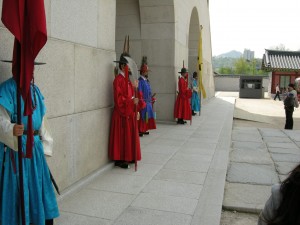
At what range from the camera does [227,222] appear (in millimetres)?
3779

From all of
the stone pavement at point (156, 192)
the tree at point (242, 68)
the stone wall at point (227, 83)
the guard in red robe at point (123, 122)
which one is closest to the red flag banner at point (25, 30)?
the stone pavement at point (156, 192)

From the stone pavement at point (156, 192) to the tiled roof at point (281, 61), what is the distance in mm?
23745

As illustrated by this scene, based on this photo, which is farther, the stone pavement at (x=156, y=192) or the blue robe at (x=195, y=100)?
the blue robe at (x=195, y=100)

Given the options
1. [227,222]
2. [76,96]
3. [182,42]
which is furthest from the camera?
[182,42]

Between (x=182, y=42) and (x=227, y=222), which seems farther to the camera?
(x=182, y=42)

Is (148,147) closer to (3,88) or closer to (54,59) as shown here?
(54,59)

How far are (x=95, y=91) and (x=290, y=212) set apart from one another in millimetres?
3927

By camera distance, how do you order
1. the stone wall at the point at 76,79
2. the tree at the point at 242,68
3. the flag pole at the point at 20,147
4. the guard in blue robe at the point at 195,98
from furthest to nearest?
the tree at the point at 242,68, the guard in blue robe at the point at 195,98, the stone wall at the point at 76,79, the flag pole at the point at 20,147

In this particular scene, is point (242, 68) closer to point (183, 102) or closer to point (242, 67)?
point (242, 67)

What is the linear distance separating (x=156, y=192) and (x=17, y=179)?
1985mm

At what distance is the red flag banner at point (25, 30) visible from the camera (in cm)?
243

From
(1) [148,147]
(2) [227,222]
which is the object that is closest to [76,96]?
(2) [227,222]

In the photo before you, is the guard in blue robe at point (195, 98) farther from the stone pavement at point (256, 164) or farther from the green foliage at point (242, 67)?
the green foliage at point (242, 67)

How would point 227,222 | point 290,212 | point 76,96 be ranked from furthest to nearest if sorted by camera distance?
point 76,96, point 227,222, point 290,212
